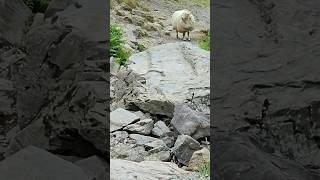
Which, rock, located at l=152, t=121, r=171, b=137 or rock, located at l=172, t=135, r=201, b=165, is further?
rock, located at l=152, t=121, r=171, b=137

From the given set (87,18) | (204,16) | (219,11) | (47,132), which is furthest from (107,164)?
(204,16)

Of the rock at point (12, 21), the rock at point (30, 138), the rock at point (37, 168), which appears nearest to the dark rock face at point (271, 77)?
the rock at point (37, 168)

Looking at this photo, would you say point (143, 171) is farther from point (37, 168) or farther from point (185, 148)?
point (185, 148)

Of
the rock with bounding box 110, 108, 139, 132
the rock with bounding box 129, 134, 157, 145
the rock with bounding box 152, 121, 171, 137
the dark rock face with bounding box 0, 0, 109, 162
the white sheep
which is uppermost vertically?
the white sheep

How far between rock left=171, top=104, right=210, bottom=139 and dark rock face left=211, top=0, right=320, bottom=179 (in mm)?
2421

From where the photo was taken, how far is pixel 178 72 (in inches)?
418

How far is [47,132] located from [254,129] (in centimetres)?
235

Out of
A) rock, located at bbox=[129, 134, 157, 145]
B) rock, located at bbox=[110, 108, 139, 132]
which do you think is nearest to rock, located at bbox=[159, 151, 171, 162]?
rock, located at bbox=[129, 134, 157, 145]

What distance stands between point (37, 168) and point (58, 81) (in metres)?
3.08

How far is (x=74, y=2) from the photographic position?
7.46 metres

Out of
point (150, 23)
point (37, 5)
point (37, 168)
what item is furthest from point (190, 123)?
point (150, 23)

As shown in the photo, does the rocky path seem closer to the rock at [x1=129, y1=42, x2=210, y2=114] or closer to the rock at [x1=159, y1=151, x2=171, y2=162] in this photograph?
the rock at [x1=129, y1=42, x2=210, y2=114]

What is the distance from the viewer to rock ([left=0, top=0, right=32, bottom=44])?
754 cm

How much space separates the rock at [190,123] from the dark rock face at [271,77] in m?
2.42
